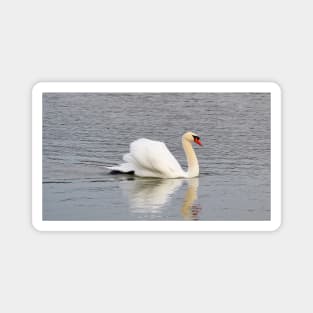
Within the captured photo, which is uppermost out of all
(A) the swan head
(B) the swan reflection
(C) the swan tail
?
(A) the swan head

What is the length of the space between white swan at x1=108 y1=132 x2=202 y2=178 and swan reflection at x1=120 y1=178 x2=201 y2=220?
2.4 inches

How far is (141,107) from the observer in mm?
24828

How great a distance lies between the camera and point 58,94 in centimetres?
2470

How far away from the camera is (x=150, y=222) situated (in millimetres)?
24656

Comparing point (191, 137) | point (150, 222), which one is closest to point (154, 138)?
point (191, 137)

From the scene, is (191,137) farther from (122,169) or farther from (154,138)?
(122,169)

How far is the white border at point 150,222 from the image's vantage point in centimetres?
2466

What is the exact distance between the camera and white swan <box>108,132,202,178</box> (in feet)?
82.2

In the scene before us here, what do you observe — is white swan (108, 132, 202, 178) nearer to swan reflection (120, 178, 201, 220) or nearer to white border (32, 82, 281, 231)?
swan reflection (120, 178, 201, 220)

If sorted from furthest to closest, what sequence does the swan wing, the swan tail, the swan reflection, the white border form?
the swan tail
the swan wing
the swan reflection
the white border

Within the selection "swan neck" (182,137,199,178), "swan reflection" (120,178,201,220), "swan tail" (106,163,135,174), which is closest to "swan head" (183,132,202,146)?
"swan neck" (182,137,199,178)

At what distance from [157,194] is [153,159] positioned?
1.03ft
